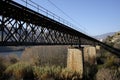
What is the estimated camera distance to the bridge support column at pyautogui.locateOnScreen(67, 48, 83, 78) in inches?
1750

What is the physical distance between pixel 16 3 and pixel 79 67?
27.3 m

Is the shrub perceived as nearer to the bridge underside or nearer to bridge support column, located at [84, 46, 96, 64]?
A: the bridge underside

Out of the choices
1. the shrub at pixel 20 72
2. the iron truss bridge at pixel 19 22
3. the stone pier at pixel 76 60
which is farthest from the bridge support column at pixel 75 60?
the iron truss bridge at pixel 19 22

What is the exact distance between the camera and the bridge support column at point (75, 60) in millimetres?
44456

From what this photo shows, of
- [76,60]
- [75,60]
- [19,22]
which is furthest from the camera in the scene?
[75,60]

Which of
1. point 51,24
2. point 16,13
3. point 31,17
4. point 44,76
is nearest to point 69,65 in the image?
point 44,76

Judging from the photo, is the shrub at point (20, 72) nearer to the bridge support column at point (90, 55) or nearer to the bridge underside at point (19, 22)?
the bridge underside at point (19, 22)

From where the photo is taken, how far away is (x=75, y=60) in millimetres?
45656

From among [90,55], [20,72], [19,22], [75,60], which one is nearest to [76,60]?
[75,60]

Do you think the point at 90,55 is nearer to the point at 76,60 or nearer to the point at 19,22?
the point at 76,60

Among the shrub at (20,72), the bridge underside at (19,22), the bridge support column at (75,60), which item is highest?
the bridge underside at (19,22)

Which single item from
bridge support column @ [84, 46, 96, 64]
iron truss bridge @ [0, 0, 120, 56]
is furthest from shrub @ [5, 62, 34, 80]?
bridge support column @ [84, 46, 96, 64]

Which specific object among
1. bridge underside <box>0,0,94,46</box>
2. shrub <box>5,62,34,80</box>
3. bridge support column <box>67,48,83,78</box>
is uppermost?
bridge underside <box>0,0,94,46</box>

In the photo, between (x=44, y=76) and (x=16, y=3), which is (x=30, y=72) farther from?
(x=16, y=3)
